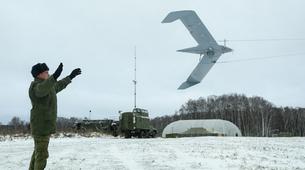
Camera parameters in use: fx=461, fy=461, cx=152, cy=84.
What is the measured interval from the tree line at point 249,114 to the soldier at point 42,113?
245 feet

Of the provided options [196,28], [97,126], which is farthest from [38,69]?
[97,126]

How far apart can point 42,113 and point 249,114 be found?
9437 centimetres

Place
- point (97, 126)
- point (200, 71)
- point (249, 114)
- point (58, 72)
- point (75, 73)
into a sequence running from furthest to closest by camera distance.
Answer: point (249, 114)
point (97, 126)
point (200, 71)
point (75, 73)
point (58, 72)

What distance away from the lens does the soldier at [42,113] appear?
6.32 meters

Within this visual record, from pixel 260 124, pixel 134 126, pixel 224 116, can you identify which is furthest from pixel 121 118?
pixel 224 116

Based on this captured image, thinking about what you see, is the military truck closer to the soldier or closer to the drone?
the drone

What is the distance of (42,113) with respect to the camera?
6.39m

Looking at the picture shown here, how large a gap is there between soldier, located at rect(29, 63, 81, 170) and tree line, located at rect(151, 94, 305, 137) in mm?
74556

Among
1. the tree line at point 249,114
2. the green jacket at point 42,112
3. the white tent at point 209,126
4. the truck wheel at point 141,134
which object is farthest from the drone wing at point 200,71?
the tree line at point 249,114

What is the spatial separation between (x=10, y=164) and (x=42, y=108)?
380 cm

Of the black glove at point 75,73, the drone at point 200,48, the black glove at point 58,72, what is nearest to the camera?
the black glove at point 58,72

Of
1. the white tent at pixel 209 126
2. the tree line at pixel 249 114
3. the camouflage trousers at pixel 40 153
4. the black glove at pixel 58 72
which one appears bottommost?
the camouflage trousers at pixel 40 153

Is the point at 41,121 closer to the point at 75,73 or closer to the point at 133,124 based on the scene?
the point at 75,73

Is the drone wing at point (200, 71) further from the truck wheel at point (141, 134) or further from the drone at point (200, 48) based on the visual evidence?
the truck wheel at point (141, 134)
